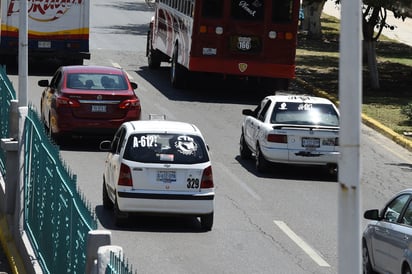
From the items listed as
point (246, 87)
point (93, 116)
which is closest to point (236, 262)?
point (93, 116)

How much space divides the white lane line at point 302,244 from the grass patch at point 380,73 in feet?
37.1

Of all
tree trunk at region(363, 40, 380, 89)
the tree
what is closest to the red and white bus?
the tree

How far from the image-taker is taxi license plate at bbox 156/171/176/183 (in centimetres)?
1827

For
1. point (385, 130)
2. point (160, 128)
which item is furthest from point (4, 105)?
point (385, 130)

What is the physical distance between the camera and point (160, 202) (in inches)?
719

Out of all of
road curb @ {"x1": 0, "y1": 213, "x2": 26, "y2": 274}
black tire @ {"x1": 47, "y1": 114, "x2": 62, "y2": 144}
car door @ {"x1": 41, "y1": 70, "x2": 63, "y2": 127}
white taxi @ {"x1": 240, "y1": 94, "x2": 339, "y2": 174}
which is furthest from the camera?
car door @ {"x1": 41, "y1": 70, "x2": 63, "y2": 127}

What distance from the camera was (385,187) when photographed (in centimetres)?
2403

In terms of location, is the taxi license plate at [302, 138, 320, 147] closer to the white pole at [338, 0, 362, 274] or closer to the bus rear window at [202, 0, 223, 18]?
the bus rear window at [202, 0, 223, 18]

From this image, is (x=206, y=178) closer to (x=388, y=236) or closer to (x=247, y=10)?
(x=388, y=236)

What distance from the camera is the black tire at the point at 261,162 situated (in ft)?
80.0

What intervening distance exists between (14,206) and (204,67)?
16651 mm

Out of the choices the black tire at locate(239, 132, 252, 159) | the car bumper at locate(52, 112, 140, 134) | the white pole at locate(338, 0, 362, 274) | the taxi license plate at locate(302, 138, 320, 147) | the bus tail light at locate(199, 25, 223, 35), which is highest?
the white pole at locate(338, 0, 362, 274)

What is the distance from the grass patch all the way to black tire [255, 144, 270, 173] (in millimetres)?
6746

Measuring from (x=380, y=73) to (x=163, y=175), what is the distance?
23.8 metres
